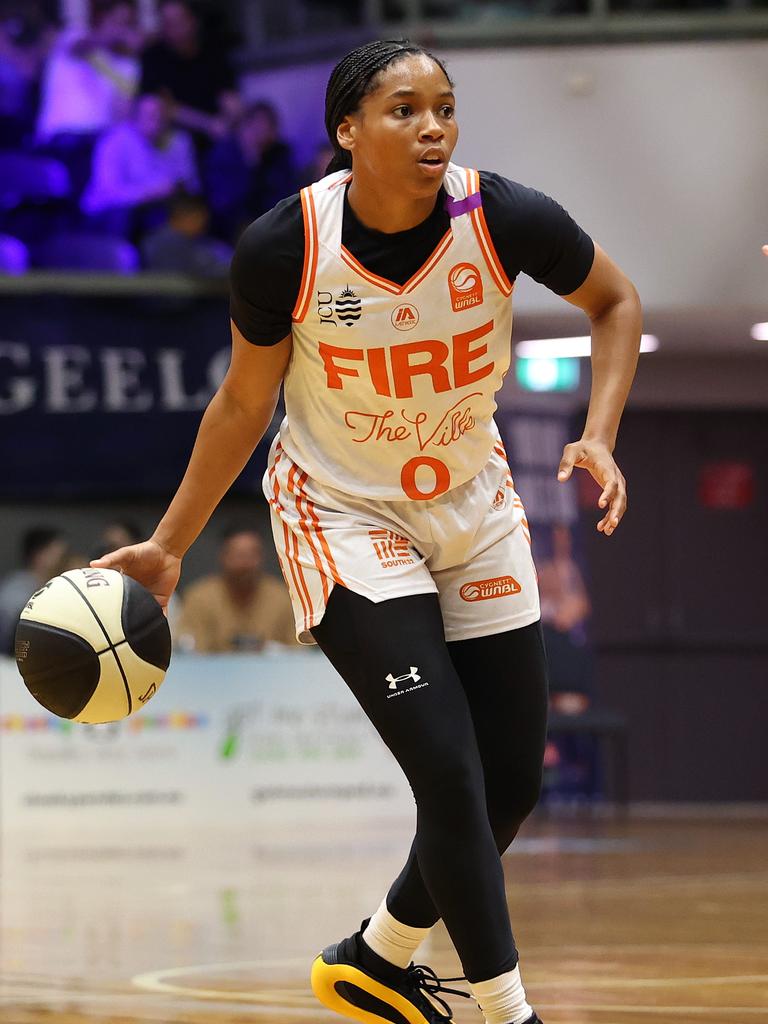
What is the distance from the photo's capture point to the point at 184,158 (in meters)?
12.5

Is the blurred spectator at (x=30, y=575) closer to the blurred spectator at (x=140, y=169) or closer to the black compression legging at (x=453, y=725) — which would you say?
the blurred spectator at (x=140, y=169)

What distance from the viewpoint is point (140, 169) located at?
40.7ft

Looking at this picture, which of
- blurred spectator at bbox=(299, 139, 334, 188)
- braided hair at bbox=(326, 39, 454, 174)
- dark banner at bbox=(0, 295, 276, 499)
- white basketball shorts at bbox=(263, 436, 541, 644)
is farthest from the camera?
dark banner at bbox=(0, 295, 276, 499)

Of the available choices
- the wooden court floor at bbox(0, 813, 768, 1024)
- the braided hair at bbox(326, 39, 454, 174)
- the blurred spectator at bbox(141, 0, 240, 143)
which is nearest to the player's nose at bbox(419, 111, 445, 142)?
the braided hair at bbox(326, 39, 454, 174)

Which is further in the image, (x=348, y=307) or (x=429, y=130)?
(x=348, y=307)

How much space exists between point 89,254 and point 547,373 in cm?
368

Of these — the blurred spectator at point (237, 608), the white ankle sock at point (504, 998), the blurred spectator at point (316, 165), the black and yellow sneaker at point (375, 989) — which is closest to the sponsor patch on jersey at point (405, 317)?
the white ankle sock at point (504, 998)

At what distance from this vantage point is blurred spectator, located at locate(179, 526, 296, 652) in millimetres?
10133

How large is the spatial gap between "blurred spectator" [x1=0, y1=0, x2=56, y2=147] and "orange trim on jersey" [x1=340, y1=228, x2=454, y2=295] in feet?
34.1

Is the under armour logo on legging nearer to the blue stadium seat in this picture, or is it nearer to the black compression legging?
the black compression legging

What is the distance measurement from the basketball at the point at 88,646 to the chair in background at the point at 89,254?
9527 millimetres

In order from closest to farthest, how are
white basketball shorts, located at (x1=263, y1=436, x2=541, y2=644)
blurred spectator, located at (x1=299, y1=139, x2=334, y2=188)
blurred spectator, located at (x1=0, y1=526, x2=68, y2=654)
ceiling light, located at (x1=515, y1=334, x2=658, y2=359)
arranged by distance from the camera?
white basketball shorts, located at (x1=263, y1=436, x2=541, y2=644), blurred spectator, located at (x1=0, y1=526, x2=68, y2=654), blurred spectator, located at (x1=299, y1=139, x2=334, y2=188), ceiling light, located at (x1=515, y1=334, x2=658, y2=359)

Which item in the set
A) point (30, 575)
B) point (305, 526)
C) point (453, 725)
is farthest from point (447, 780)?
point (30, 575)

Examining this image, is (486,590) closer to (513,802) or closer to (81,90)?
(513,802)
